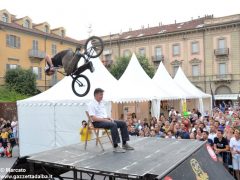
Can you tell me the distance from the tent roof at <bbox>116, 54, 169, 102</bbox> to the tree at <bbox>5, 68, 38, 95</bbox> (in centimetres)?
1811

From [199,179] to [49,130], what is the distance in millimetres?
9005

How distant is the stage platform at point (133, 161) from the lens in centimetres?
385

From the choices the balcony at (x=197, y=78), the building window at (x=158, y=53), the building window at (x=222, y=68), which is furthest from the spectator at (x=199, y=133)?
the building window at (x=158, y=53)

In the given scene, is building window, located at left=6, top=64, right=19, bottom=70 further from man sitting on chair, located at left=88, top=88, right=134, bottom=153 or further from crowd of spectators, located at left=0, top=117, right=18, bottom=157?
man sitting on chair, located at left=88, top=88, right=134, bottom=153

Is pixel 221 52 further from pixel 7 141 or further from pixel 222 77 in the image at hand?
pixel 7 141

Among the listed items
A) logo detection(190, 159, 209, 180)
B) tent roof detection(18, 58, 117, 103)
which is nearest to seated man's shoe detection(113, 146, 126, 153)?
logo detection(190, 159, 209, 180)

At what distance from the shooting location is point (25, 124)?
1292cm

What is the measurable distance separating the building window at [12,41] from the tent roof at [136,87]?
20.8 m

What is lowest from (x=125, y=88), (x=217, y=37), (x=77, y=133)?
(x=77, y=133)

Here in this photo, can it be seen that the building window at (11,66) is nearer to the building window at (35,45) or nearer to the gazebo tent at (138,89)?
the building window at (35,45)

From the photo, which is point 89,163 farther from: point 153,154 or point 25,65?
point 25,65

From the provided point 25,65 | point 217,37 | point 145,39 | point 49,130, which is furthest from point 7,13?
point 217,37

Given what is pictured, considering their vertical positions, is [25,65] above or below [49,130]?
above

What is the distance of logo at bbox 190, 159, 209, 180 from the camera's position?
13.8 feet
